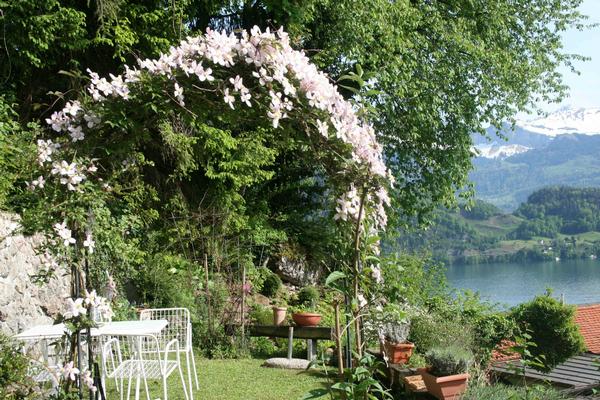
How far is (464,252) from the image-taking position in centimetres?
6994

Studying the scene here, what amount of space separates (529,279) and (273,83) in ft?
173

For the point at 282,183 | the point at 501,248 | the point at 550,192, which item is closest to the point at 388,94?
the point at 282,183

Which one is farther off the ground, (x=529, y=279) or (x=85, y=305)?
(x=85, y=305)

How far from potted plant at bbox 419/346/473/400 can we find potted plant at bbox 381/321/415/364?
0.91 m

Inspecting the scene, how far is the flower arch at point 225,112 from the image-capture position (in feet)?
8.62

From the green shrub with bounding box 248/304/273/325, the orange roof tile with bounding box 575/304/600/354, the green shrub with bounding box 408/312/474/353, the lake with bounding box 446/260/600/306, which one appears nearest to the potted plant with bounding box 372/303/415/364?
the green shrub with bounding box 408/312/474/353

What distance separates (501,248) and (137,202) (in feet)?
235

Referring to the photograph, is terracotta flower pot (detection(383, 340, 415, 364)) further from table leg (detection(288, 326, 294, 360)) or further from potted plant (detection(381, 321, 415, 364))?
table leg (detection(288, 326, 294, 360))

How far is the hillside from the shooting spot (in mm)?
70062

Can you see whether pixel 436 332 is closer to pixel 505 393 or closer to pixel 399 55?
pixel 505 393

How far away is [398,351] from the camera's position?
16.5 ft

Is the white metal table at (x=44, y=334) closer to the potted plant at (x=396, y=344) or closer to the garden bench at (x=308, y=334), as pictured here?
the potted plant at (x=396, y=344)

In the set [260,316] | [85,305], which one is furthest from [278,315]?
[85,305]

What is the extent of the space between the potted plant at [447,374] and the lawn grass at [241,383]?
43.7 inches
